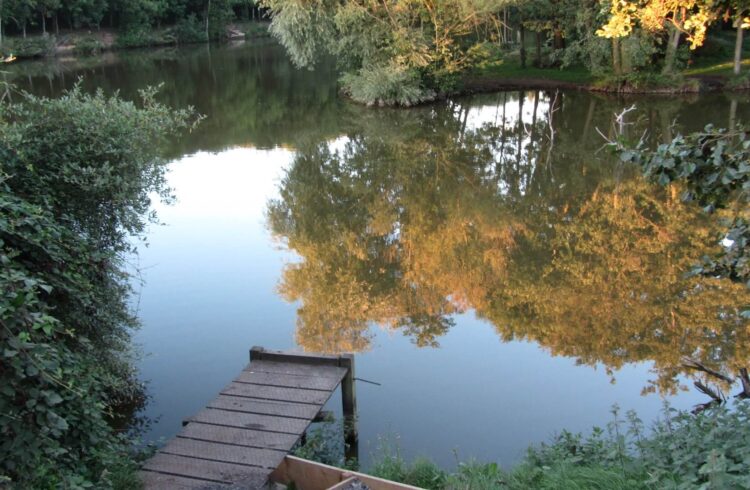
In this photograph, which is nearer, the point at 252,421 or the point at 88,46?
the point at 252,421

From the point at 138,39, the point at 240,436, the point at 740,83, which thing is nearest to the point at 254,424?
the point at 240,436

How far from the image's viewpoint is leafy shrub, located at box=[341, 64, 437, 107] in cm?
2589

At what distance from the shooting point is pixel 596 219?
13156 millimetres

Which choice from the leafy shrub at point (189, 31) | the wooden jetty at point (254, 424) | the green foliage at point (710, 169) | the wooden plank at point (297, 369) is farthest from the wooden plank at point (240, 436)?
the leafy shrub at point (189, 31)

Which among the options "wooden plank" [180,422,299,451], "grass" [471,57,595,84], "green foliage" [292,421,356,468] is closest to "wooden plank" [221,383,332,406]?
"green foliage" [292,421,356,468]

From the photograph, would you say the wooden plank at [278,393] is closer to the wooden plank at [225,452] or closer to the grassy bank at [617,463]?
the grassy bank at [617,463]

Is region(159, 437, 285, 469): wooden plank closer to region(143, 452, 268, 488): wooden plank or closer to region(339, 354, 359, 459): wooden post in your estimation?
region(143, 452, 268, 488): wooden plank

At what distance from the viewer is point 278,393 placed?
6.55 meters

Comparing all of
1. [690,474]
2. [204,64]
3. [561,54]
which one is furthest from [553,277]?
[204,64]

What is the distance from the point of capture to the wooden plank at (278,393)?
252 inches

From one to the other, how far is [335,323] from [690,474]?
5898 mm

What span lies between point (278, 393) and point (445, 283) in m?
4.64

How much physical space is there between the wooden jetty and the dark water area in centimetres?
85

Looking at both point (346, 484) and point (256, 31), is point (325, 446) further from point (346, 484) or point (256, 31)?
point (256, 31)
